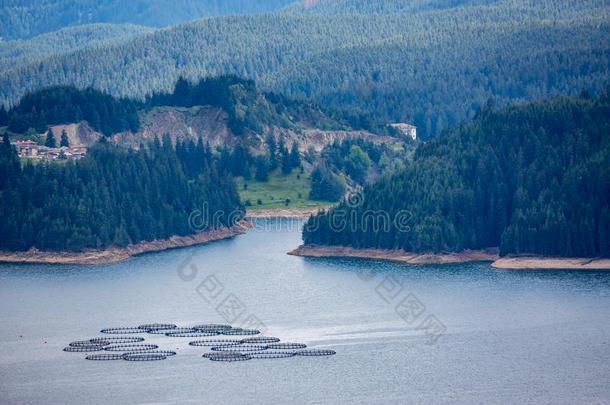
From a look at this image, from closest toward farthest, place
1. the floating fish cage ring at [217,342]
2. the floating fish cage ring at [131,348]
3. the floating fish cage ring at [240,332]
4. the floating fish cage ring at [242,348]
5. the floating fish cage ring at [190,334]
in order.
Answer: the floating fish cage ring at [131,348] → the floating fish cage ring at [242,348] → the floating fish cage ring at [217,342] → the floating fish cage ring at [190,334] → the floating fish cage ring at [240,332]

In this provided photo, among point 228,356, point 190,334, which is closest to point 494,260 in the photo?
point 190,334

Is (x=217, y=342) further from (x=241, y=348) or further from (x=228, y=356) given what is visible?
(x=228, y=356)

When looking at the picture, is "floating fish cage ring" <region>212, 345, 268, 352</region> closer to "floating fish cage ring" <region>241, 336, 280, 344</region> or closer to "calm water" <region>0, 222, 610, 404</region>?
"floating fish cage ring" <region>241, 336, 280, 344</region>

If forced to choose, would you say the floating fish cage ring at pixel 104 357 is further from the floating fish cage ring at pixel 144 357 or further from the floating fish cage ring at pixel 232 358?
the floating fish cage ring at pixel 232 358

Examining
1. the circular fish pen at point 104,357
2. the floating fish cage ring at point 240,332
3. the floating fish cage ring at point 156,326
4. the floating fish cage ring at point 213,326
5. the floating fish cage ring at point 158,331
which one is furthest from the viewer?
the floating fish cage ring at point 213,326

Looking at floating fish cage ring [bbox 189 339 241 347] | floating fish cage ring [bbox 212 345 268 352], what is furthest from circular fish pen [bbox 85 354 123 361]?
floating fish cage ring [bbox 212 345 268 352]

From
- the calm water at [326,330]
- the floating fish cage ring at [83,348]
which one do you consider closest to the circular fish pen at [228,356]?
the calm water at [326,330]

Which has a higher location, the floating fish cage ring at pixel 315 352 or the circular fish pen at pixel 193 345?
the circular fish pen at pixel 193 345

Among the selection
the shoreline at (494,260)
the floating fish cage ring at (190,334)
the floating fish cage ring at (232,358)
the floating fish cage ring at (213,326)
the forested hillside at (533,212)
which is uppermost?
the forested hillside at (533,212)

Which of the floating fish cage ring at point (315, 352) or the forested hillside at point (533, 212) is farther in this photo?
the forested hillside at point (533, 212)
